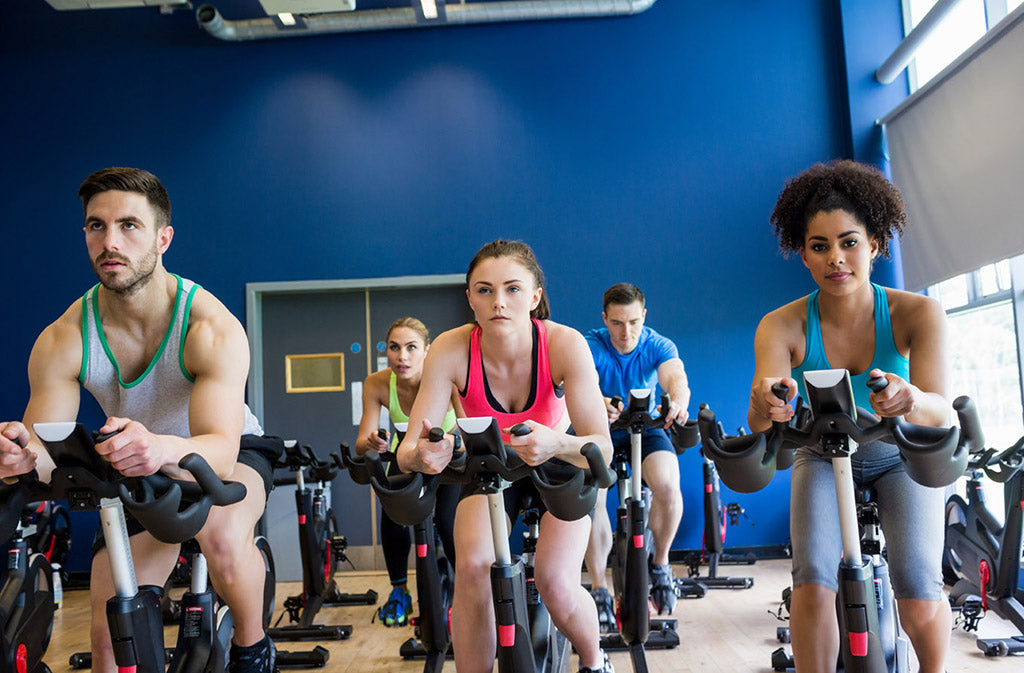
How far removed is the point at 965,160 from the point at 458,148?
134 inches

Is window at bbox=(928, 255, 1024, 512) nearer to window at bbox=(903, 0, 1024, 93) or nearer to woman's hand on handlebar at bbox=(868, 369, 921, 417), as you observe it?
window at bbox=(903, 0, 1024, 93)

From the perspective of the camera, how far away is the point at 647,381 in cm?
427

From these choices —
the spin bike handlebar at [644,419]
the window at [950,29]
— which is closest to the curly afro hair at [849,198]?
the spin bike handlebar at [644,419]

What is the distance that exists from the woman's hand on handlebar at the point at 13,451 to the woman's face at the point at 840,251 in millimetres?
1861

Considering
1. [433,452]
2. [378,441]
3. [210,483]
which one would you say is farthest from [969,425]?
[378,441]

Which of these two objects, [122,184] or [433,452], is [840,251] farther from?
[122,184]

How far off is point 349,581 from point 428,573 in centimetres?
295

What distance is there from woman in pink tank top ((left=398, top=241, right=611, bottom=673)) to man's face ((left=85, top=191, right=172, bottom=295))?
82 centimetres

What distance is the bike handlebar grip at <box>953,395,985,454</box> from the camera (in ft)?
5.41

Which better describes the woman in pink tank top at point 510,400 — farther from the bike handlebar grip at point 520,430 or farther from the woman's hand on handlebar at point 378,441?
the woman's hand on handlebar at point 378,441

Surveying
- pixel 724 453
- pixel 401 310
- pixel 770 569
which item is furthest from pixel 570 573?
pixel 401 310

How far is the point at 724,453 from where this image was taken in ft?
5.70

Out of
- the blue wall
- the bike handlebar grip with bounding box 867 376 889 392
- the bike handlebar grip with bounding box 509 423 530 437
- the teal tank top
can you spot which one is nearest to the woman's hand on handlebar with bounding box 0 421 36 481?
the bike handlebar grip with bounding box 509 423 530 437

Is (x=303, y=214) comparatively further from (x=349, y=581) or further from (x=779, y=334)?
(x=779, y=334)
